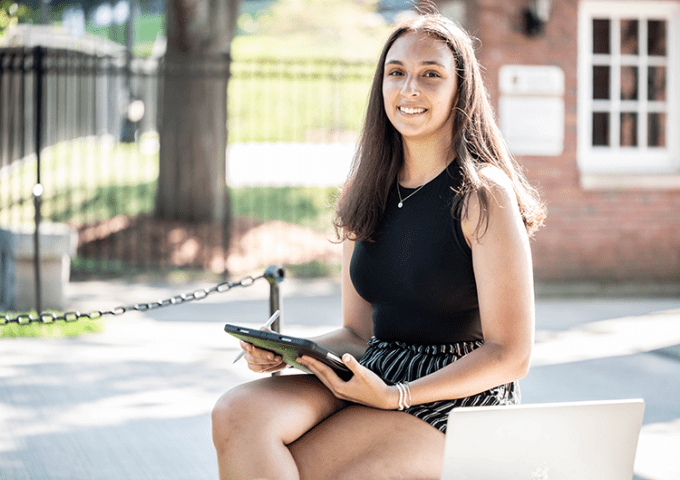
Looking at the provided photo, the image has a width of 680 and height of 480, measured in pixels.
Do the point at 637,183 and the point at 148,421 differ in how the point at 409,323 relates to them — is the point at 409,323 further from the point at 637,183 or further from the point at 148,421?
the point at 637,183

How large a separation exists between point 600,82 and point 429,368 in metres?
8.12

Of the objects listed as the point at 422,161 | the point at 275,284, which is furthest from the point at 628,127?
the point at 422,161

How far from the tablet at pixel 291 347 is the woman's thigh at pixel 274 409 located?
84mm

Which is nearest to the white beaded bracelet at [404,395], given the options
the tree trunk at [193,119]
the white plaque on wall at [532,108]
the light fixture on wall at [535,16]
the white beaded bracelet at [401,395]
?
the white beaded bracelet at [401,395]

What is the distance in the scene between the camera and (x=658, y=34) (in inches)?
391

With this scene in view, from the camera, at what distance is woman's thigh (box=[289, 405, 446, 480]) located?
92.4 inches

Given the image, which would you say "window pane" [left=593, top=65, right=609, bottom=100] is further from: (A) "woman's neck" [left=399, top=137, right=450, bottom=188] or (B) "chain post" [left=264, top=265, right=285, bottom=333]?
(A) "woman's neck" [left=399, top=137, right=450, bottom=188]

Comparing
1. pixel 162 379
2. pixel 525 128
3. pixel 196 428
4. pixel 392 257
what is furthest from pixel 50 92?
pixel 392 257

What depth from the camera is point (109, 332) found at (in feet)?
23.9

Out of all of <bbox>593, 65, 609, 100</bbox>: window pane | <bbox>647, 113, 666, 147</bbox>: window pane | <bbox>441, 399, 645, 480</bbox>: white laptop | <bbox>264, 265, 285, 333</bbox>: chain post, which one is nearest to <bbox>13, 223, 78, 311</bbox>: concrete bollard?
<bbox>264, 265, 285, 333</bbox>: chain post

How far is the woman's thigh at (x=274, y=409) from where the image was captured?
7.84 ft

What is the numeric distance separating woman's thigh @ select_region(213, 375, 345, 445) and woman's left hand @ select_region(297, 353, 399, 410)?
0.12m

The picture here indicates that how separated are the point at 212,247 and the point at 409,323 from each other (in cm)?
885

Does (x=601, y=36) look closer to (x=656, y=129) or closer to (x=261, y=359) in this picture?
(x=656, y=129)
